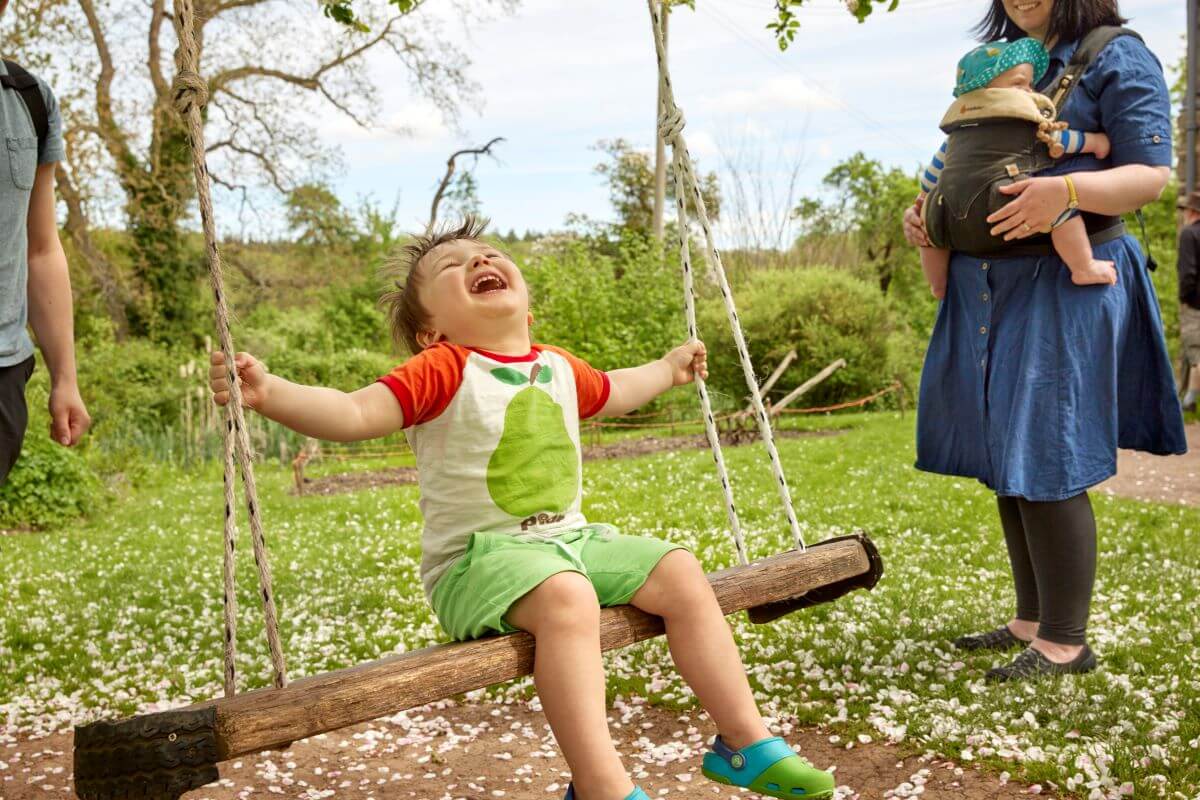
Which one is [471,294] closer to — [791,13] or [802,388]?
[791,13]

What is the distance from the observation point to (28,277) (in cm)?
284

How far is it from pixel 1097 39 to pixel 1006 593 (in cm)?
261

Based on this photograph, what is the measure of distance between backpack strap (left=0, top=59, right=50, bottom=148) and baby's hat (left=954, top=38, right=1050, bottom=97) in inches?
100

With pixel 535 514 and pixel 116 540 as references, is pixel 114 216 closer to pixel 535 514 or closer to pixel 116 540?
pixel 116 540

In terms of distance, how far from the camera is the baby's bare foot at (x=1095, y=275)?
329 cm

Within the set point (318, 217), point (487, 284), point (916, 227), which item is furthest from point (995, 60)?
point (318, 217)

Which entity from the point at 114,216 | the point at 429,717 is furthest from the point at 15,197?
the point at 114,216

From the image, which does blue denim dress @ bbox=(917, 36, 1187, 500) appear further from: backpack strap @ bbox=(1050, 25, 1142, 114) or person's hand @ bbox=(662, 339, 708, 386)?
person's hand @ bbox=(662, 339, 708, 386)

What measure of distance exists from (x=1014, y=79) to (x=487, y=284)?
1.76 meters

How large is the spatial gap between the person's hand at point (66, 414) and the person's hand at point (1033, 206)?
2.60m

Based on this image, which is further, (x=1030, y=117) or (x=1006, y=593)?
(x=1006, y=593)

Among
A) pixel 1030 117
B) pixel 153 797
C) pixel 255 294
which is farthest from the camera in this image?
pixel 255 294

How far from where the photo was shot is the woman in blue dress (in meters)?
3.25

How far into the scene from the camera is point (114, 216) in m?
17.3
